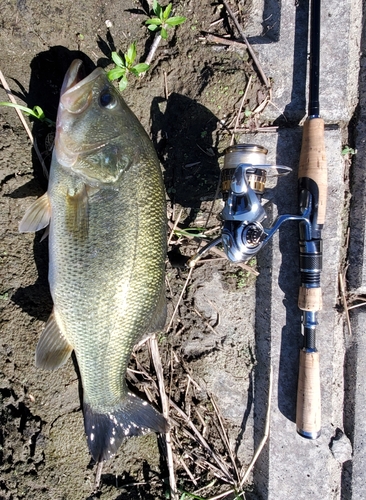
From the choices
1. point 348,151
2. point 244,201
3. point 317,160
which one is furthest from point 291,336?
point 348,151

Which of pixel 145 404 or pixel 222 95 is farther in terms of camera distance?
pixel 222 95

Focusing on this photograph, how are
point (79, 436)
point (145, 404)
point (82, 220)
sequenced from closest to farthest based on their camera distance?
1. point (82, 220)
2. point (145, 404)
3. point (79, 436)

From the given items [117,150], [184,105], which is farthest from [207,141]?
[117,150]

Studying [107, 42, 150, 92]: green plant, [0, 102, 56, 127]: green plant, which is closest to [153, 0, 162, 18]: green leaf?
[107, 42, 150, 92]: green plant

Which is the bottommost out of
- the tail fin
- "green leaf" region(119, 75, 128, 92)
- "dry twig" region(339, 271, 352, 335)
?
the tail fin

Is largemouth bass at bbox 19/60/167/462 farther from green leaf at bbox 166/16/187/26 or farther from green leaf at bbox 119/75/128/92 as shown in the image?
green leaf at bbox 166/16/187/26

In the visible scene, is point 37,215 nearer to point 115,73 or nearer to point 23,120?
point 23,120

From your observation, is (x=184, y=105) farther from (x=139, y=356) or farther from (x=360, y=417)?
(x=360, y=417)

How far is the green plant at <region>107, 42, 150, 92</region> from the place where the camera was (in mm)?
2717

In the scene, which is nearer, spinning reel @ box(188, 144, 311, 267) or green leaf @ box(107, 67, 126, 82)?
spinning reel @ box(188, 144, 311, 267)

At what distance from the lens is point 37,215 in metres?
2.49

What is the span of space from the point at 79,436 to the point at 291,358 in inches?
63.7

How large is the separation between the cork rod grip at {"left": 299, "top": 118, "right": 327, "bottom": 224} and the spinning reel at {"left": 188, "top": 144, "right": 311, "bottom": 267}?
1.05 feet

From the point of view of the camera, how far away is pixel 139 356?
3.04m
